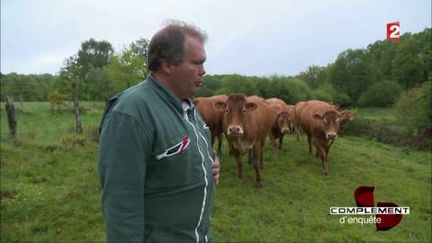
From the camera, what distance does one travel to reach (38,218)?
284 inches

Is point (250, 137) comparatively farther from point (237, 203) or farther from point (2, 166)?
point (2, 166)

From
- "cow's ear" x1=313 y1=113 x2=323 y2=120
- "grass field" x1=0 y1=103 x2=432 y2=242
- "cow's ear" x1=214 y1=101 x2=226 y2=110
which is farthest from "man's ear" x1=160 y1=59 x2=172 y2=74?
"cow's ear" x1=313 y1=113 x2=323 y2=120

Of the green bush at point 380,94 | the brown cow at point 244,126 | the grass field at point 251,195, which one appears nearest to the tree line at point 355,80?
the green bush at point 380,94

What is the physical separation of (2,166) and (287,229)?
24.9 ft

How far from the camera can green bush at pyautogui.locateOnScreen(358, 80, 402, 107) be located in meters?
38.1

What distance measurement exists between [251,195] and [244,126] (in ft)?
4.78

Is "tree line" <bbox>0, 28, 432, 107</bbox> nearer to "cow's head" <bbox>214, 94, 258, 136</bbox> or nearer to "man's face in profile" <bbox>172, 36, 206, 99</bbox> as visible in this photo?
"cow's head" <bbox>214, 94, 258, 136</bbox>

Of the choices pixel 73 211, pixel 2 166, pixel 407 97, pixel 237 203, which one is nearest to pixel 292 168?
pixel 237 203

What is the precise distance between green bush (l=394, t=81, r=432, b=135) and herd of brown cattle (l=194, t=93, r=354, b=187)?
636 inches

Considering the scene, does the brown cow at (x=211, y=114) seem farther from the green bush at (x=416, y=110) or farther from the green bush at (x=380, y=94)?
the green bush at (x=380, y=94)

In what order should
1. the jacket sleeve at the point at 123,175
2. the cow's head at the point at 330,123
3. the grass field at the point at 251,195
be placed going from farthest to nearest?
the cow's head at the point at 330,123 → the grass field at the point at 251,195 → the jacket sleeve at the point at 123,175

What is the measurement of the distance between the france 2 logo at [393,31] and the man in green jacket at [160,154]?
5.84m

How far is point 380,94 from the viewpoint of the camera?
125ft

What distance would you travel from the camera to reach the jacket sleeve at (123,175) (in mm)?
1938
